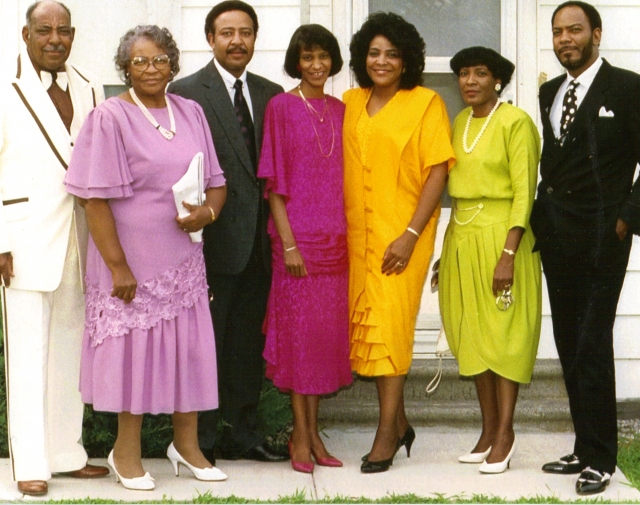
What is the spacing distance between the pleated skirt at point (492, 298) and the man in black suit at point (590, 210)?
0.13 meters

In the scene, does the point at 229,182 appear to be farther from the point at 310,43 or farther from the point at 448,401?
the point at 448,401

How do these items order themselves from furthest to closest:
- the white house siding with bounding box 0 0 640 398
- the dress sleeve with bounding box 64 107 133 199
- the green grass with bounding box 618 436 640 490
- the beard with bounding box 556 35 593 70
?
the white house siding with bounding box 0 0 640 398
the green grass with bounding box 618 436 640 490
the beard with bounding box 556 35 593 70
the dress sleeve with bounding box 64 107 133 199

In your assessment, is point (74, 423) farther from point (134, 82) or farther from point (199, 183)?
point (134, 82)

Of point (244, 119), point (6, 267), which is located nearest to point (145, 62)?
point (244, 119)

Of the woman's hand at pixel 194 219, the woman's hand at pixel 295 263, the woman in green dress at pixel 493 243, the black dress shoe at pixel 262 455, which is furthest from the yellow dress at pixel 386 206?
the woman's hand at pixel 194 219

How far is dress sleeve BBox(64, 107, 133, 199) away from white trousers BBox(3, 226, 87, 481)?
12.4 inches

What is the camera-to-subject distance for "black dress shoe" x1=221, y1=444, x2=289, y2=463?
5.30 m

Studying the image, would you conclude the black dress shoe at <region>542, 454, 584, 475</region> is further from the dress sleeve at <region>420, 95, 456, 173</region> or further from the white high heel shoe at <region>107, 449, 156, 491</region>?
the white high heel shoe at <region>107, 449, 156, 491</region>

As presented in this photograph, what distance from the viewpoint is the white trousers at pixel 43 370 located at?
4.69 m

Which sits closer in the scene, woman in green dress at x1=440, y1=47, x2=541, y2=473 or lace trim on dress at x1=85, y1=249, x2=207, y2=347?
lace trim on dress at x1=85, y1=249, x2=207, y2=347

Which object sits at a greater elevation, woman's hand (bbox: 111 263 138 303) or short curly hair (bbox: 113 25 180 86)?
short curly hair (bbox: 113 25 180 86)

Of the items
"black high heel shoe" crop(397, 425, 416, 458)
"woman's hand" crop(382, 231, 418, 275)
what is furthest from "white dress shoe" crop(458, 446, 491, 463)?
"woman's hand" crop(382, 231, 418, 275)

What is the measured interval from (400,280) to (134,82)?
1491 mm

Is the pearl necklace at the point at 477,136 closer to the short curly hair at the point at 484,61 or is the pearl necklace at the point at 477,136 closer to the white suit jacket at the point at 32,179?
the short curly hair at the point at 484,61
